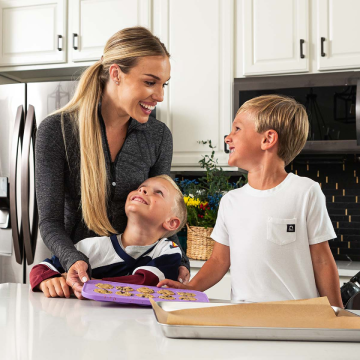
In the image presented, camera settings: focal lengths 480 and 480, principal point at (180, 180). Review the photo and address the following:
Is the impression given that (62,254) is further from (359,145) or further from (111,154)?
(359,145)

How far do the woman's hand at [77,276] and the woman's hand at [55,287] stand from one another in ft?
0.04

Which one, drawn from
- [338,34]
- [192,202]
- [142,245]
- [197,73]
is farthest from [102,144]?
[338,34]

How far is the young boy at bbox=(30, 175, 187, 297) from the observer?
1087 mm

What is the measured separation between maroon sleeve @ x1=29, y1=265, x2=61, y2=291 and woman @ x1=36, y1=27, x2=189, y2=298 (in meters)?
0.07

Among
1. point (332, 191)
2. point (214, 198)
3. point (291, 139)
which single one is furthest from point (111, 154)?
point (332, 191)

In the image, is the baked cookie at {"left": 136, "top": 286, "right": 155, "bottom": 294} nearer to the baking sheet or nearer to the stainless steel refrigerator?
the baking sheet

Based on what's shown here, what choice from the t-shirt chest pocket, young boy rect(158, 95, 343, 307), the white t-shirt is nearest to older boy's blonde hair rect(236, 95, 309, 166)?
young boy rect(158, 95, 343, 307)

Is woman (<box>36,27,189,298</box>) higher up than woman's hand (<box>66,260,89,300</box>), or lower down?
higher up

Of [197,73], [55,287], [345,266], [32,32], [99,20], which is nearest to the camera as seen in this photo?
[55,287]

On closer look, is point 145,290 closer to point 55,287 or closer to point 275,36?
point 55,287

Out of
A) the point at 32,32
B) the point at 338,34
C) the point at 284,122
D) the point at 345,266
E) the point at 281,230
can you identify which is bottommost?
the point at 345,266

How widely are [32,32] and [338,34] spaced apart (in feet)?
5.76

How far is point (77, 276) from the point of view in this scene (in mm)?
995

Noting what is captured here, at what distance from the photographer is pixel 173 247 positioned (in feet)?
3.96
